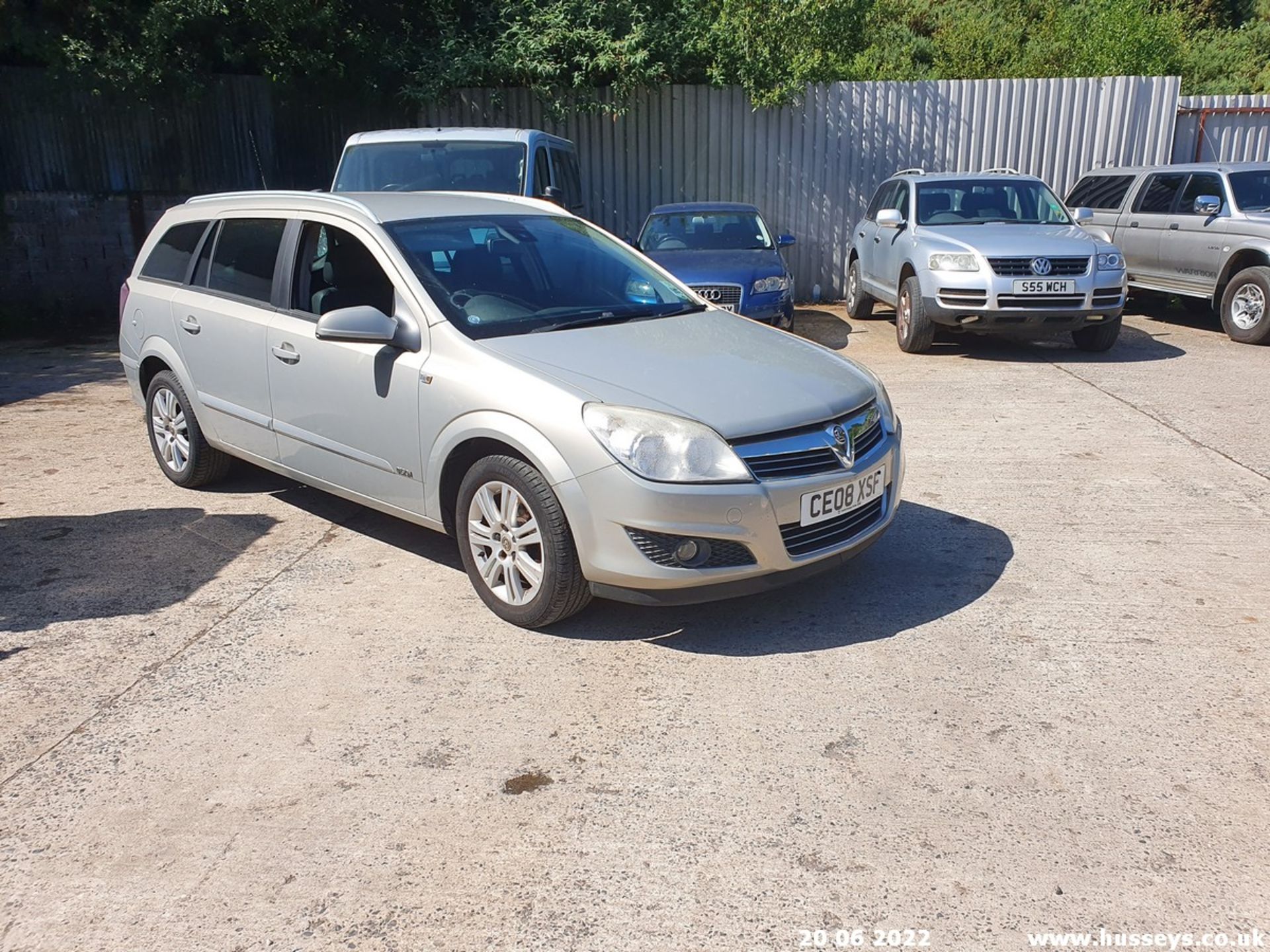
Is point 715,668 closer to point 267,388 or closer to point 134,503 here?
point 267,388

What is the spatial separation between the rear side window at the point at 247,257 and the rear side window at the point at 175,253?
0.31m

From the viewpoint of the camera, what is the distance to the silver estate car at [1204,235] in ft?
36.3

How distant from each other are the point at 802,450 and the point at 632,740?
1.32 meters

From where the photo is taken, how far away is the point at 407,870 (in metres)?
2.98

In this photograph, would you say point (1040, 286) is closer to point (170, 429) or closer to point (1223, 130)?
point (170, 429)

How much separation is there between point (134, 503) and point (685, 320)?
134 inches

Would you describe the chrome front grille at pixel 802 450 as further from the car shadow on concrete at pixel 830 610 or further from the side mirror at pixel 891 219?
the side mirror at pixel 891 219

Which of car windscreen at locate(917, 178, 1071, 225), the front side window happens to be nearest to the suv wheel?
the front side window

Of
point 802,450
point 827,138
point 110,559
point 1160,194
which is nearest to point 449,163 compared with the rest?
point 110,559

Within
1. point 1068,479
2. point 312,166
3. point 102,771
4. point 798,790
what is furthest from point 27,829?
point 312,166

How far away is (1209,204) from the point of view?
11.3 metres

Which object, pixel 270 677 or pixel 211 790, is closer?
pixel 211 790

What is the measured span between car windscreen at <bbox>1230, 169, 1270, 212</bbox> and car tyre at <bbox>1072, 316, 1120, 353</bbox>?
7.41 ft

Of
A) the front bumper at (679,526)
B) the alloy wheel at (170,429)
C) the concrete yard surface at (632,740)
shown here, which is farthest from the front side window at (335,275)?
the front bumper at (679,526)
